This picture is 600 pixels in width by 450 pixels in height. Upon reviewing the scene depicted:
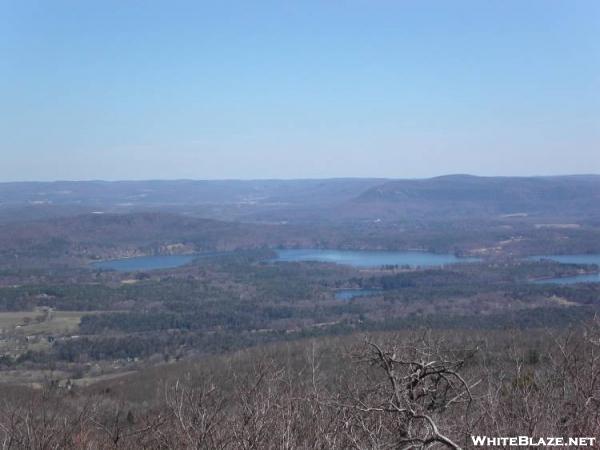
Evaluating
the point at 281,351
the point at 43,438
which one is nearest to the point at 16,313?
the point at 281,351

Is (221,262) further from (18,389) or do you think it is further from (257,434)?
(257,434)

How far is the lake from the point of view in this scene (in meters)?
86.8

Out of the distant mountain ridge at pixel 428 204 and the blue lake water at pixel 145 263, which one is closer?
the blue lake water at pixel 145 263

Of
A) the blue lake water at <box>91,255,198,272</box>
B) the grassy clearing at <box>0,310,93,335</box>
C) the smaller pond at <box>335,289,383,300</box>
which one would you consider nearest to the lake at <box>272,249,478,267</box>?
the blue lake water at <box>91,255,198,272</box>

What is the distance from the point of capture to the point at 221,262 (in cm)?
8550

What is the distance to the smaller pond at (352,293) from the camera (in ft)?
211

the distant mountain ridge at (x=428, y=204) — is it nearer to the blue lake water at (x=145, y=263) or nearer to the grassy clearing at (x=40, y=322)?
the blue lake water at (x=145, y=263)

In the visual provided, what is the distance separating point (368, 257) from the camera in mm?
94938

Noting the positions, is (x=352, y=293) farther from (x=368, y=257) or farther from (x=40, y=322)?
(x=40, y=322)

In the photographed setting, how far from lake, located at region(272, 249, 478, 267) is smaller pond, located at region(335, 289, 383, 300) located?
52.7ft

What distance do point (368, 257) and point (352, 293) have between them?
27851 millimetres

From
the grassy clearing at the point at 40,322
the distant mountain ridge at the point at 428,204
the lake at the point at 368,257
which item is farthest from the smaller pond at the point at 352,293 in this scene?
the distant mountain ridge at the point at 428,204

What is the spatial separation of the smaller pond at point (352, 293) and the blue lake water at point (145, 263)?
81.8 ft

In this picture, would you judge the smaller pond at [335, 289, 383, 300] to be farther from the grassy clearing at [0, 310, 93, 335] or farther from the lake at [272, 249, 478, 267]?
the grassy clearing at [0, 310, 93, 335]
